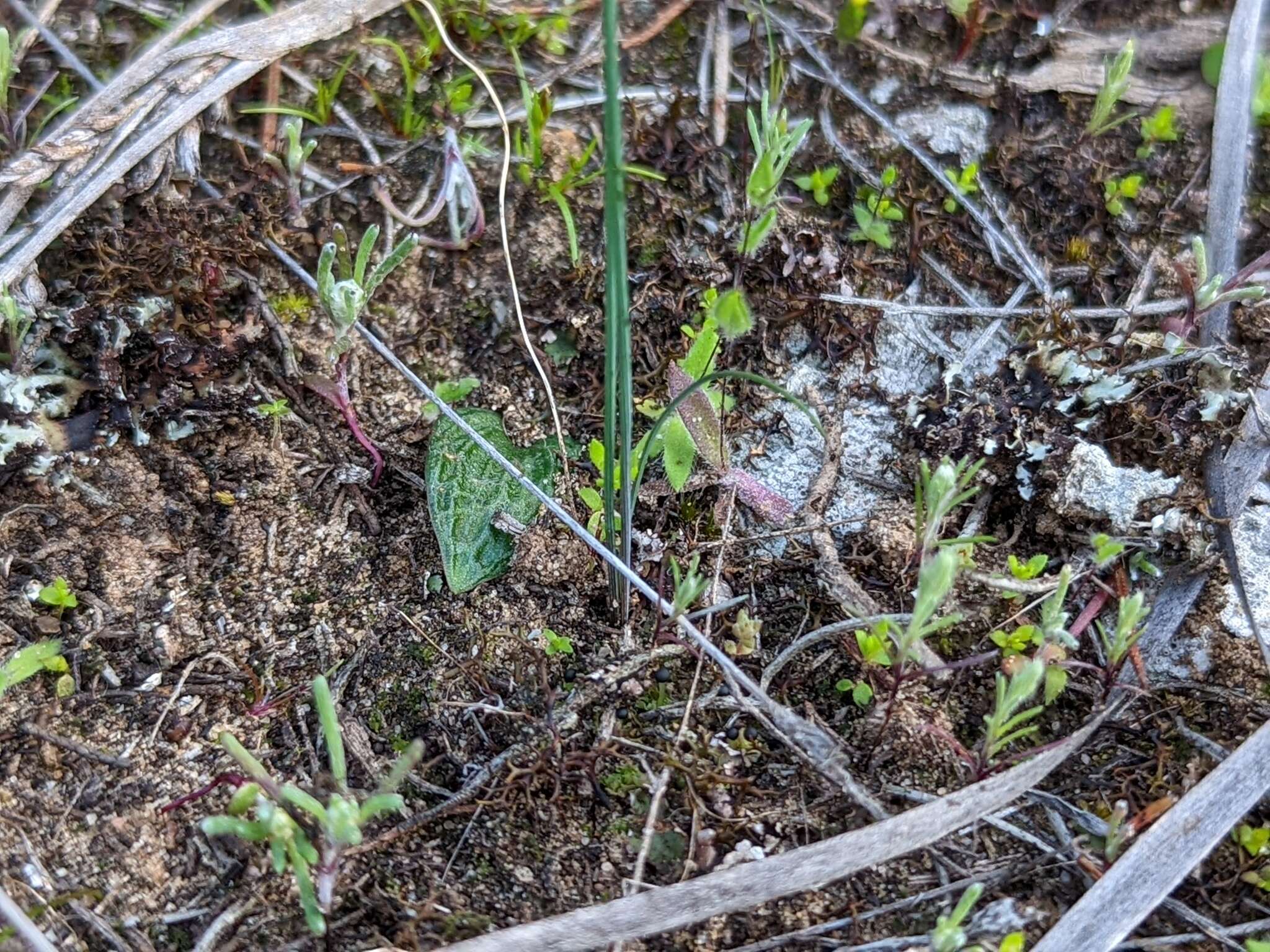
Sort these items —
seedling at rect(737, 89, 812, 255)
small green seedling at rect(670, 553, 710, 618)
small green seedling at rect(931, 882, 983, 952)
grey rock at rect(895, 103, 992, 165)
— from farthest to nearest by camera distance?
grey rock at rect(895, 103, 992, 165) → seedling at rect(737, 89, 812, 255) → small green seedling at rect(670, 553, 710, 618) → small green seedling at rect(931, 882, 983, 952)

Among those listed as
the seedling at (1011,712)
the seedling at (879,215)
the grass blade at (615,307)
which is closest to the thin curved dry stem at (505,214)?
the grass blade at (615,307)

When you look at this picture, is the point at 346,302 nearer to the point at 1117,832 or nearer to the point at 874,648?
the point at 874,648

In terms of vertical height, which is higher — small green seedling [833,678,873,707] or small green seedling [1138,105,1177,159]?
small green seedling [1138,105,1177,159]

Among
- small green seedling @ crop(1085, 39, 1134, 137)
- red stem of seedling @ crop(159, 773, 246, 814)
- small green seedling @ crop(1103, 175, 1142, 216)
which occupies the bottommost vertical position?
red stem of seedling @ crop(159, 773, 246, 814)

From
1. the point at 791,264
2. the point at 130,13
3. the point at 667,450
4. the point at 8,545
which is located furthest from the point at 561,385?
the point at 130,13

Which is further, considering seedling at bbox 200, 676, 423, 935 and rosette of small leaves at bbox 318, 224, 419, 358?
rosette of small leaves at bbox 318, 224, 419, 358

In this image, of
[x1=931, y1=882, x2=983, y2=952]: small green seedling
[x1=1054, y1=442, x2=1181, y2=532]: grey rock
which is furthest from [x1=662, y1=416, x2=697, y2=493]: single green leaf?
[x1=931, y1=882, x2=983, y2=952]: small green seedling

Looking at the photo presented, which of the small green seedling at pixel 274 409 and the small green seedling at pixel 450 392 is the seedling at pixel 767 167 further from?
the small green seedling at pixel 274 409

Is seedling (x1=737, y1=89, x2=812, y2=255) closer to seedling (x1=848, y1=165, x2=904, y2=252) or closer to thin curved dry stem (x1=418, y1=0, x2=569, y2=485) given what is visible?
seedling (x1=848, y1=165, x2=904, y2=252)
